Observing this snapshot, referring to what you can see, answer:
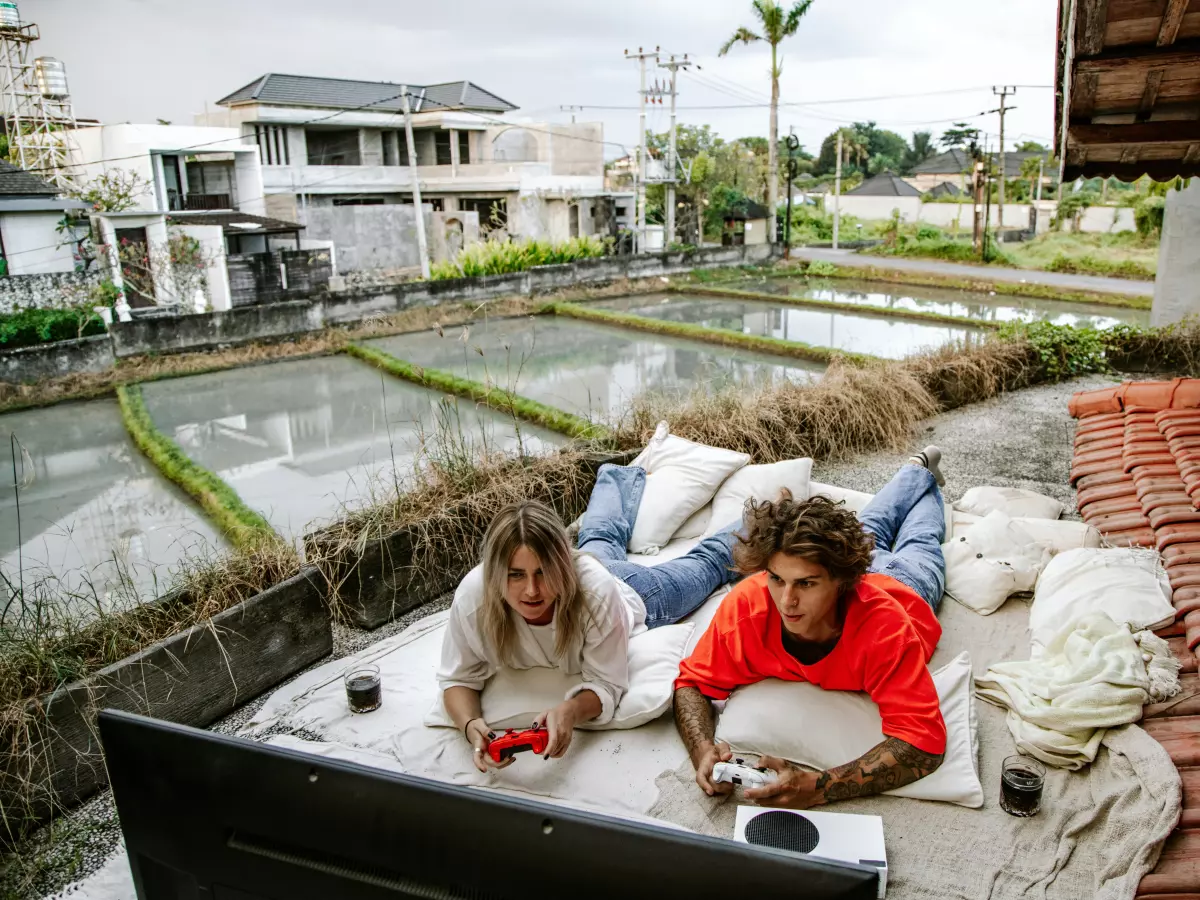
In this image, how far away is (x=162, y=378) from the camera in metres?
10.6

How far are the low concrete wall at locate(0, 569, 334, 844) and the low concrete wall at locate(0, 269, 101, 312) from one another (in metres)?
10.2

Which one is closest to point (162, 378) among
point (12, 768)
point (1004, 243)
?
point (12, 768)

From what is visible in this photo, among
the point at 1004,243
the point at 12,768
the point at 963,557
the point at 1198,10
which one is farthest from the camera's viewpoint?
the point at 1004,243

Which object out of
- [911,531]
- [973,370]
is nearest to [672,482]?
[911,531]

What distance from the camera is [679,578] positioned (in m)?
3.29

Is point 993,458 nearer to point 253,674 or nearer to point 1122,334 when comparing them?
point 1122,334

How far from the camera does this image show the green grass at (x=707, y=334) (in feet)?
32.1

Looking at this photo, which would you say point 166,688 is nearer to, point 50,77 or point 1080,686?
point 1080,686

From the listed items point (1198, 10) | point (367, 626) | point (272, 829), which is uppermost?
point (1198, 10)

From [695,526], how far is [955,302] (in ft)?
38.6

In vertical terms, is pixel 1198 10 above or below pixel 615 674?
above

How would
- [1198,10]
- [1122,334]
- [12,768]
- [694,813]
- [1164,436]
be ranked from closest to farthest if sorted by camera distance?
[1198,10]
[694,813]
[12,768]
[1164,436]
[1122,334]

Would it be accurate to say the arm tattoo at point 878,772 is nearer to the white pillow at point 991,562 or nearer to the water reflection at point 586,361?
the white pillow at point 991,562

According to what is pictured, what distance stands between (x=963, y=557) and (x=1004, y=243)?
2243cm
